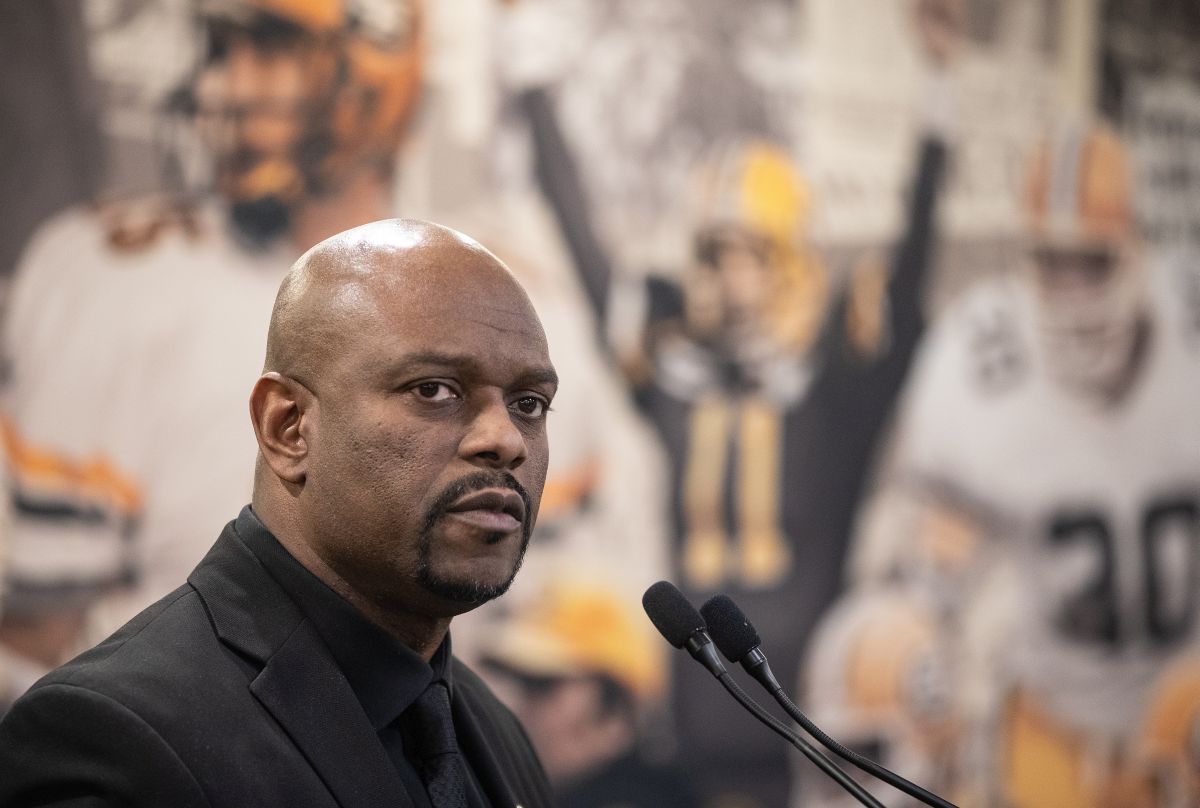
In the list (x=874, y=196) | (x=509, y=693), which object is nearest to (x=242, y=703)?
(x=509, y=693)

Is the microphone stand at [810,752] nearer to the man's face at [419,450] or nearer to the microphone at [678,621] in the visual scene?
the microphone at [678,621]

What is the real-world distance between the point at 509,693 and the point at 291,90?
6.59 ft

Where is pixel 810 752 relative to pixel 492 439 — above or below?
below

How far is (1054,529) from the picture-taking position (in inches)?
220

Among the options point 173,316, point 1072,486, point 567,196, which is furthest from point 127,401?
point 1072,486

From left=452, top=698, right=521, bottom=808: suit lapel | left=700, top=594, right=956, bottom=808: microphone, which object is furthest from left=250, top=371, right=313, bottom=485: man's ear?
left=700, top=594, right=956, bottom=808: microphone

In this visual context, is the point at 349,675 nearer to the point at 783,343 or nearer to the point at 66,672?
the point at 66,672

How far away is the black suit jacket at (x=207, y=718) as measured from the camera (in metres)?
1.38

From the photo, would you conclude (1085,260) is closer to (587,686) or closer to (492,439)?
(587,686)

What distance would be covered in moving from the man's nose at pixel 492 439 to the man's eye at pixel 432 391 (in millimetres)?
50

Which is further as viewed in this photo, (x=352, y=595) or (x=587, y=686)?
(x=587, y=686)

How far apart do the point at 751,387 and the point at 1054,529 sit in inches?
69.4

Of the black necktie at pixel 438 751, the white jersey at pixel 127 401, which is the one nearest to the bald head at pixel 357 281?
the black necktie at pixel 438 751

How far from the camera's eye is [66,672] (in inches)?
57.8
